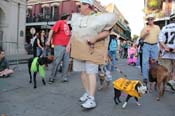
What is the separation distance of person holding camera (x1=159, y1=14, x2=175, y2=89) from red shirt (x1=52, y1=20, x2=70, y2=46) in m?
2.56

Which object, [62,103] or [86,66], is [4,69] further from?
[86,66]

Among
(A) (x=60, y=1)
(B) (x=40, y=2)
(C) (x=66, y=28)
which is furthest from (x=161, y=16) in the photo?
(C) (x=66, y=28)

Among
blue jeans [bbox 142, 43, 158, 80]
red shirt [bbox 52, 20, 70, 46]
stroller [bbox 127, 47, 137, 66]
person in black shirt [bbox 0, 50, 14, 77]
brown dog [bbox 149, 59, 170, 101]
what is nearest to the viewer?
brown dog [bbox 149, 59, 170, 101]

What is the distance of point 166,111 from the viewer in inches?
240

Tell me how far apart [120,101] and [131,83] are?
0.77 metres

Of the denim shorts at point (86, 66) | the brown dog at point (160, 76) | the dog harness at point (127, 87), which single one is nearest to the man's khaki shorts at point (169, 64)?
the brown dog at point (160, 76)

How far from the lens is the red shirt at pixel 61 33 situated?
9.12m

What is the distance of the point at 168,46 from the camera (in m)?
8.00

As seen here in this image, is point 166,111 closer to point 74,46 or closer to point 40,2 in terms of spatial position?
point 74,46

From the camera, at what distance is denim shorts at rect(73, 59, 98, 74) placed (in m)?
5.95

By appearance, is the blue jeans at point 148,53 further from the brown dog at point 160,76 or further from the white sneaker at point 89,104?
the white sneaker at point 89,104

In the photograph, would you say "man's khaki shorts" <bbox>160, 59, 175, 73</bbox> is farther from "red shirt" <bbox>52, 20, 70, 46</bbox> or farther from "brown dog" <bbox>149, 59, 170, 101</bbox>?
"red shirt" <bbox>52, 20, 70, 46</bbox>

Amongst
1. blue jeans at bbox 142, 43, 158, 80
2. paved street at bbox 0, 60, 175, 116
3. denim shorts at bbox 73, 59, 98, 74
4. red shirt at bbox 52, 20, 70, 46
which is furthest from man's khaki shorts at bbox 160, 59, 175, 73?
denim shorts at bbox 73, 59, 98, 74

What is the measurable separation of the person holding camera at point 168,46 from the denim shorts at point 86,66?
104 inches
